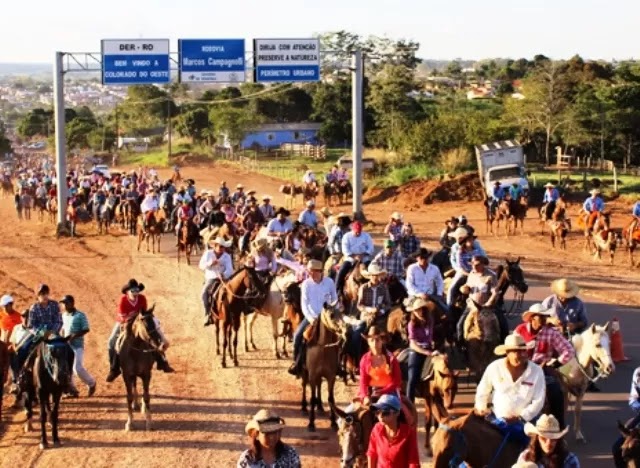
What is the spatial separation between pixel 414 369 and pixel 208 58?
22990 millimetres

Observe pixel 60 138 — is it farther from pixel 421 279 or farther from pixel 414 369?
pixel 414 369

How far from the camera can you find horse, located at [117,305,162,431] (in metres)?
12.9

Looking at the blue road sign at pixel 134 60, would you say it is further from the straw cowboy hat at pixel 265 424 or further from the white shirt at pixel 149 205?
the straw cowboy hat at pixel 265 424

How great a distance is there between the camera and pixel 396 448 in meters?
7.94

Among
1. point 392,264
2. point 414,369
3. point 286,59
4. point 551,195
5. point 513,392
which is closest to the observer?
point 513,392

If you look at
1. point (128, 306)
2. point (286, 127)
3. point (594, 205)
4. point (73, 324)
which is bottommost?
point (73, 324)

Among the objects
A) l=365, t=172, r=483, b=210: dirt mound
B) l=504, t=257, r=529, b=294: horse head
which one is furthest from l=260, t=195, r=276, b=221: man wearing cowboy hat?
l=365, t=172, r=483, b=210: dirt mound

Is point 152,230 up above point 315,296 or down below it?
below

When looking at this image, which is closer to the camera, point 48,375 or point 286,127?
point 48,375

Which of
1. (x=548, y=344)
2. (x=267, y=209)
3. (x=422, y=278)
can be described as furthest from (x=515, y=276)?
(x=267, y=209)

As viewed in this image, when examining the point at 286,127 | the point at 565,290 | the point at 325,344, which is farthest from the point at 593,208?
the point at 286,127

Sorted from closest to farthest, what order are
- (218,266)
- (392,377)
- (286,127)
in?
(392,377) → (218,266) → (286,127)

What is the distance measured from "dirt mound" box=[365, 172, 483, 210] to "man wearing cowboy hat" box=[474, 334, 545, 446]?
3161 cm

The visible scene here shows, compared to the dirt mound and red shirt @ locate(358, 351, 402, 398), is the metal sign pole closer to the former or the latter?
the dirt mound
